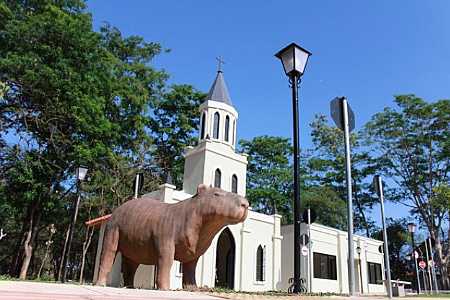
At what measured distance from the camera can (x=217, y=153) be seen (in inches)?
930

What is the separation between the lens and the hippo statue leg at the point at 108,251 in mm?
10508

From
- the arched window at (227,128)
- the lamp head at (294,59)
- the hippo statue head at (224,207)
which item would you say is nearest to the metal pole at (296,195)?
the lamp head at (294,59)

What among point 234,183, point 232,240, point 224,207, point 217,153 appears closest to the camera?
point 224,207

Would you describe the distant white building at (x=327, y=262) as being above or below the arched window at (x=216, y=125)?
below

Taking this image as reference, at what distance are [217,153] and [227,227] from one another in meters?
4.44

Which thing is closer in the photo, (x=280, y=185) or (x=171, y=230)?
(x=171, y=230)

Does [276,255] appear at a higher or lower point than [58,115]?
lower

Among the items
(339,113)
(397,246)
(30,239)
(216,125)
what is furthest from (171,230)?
(397,246)

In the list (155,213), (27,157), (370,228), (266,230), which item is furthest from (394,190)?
(155,213)

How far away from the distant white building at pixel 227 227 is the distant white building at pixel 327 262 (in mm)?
2524

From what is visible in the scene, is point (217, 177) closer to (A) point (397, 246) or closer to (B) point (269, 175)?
(B) point (269, 175)

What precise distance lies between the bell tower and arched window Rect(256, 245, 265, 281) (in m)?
3.43

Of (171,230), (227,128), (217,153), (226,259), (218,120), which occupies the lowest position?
(171,230)

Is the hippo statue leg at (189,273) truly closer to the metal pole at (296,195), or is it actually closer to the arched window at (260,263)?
the metal pole at (296,195)
